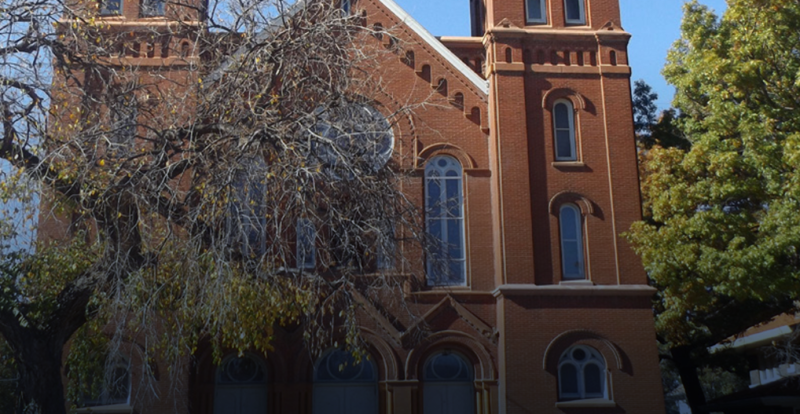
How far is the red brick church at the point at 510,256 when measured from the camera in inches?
778

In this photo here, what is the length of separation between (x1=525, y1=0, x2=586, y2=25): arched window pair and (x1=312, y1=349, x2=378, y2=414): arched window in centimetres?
978

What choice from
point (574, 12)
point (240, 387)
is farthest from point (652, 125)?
point (240, 387)

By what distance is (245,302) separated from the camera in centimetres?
1266

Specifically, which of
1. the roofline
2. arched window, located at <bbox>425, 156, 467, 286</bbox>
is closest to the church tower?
arched window, located at <bbox>425, 156, 467, 286</bbox>

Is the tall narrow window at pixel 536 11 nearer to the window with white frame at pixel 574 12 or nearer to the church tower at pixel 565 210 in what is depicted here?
the church tower at pixel 565 210

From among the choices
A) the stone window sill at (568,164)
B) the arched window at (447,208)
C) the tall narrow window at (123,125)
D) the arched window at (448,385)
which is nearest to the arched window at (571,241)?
the stone window sill at (568,164)

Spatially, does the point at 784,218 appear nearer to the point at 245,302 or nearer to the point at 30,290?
the point at 245,302

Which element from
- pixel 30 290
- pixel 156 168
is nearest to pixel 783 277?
pixel 156 168

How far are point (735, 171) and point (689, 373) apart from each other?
1175 centimetres

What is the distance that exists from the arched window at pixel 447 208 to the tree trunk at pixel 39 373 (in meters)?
9.82

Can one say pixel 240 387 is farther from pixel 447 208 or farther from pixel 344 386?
pixel 447 208

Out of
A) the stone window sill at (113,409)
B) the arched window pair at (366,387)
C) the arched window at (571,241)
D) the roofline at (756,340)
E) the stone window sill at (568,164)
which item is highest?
the stone window sill at (568,164)

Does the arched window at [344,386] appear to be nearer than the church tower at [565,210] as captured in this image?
No

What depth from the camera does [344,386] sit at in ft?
66.0
